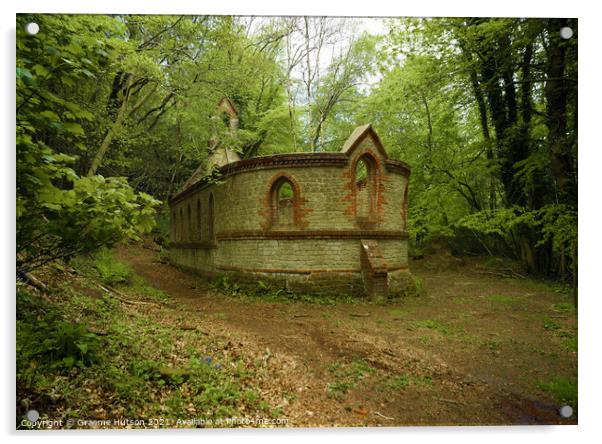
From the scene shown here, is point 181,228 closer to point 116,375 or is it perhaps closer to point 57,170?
point 116,375

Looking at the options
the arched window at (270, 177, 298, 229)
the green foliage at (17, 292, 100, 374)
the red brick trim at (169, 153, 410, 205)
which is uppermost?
the red brick trim at (169, 153, 410, 205)

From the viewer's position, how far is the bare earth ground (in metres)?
3.98

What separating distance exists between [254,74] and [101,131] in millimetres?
4519

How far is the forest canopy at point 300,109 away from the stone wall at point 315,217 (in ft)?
4.82

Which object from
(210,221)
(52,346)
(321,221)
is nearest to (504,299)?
(321,221)

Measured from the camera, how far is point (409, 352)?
222 inches

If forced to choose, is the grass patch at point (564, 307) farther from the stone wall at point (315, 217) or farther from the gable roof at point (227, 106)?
the gable roof at point (227, 106)

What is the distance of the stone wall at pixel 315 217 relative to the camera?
962 centimetres

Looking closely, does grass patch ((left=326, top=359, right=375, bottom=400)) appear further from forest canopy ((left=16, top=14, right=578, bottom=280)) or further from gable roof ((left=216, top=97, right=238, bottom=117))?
gable roof ((left=216, top=97, right=238, bottom=117))

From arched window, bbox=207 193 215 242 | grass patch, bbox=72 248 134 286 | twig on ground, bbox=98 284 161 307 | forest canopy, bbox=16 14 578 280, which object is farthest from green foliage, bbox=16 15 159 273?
arched window, bbox=207 193 215 242

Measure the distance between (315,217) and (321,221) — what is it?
0.70ft

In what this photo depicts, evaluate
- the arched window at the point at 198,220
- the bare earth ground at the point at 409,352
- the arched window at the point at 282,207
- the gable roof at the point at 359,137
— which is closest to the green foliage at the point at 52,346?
the bare earth ground at the point at 409,352

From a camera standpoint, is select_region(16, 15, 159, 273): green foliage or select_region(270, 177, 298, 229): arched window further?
select_region(270, 177, 298, 229): arched window

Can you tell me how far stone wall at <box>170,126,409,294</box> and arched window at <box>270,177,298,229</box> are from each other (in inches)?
1.2
